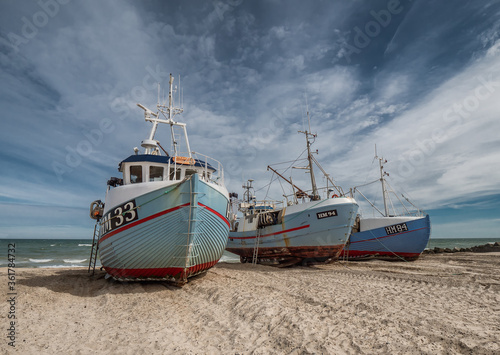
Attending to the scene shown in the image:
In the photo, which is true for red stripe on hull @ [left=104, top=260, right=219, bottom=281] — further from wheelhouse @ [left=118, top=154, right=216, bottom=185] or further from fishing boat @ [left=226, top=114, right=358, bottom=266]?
fishing boat @ [left=226, top=114, right=358, bottom=266]

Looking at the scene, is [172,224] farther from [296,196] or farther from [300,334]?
[296,196]

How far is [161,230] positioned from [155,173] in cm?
323

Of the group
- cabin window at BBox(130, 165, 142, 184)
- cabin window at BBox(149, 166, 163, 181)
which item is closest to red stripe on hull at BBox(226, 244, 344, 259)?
cabin window at BBox(149, 166, 163, 181)

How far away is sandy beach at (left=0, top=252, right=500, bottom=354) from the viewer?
4.16 meters

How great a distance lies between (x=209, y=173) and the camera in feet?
36.8

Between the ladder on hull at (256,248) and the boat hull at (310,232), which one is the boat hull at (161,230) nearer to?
the boat hull at (310,232)

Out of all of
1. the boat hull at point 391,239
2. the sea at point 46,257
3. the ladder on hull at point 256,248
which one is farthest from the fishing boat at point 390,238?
the sea at point 46,257

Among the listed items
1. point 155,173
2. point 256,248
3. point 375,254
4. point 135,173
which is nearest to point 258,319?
point 155,173

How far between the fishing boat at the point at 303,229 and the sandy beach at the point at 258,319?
250 inches

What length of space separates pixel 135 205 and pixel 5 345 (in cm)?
407

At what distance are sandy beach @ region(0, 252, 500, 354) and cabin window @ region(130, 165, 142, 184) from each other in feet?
13.2

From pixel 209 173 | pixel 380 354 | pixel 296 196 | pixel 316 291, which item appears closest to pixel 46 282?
pixel 209 173

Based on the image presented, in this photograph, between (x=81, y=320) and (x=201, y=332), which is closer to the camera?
(x=201, y=332)

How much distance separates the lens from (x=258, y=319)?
534 centimetres
